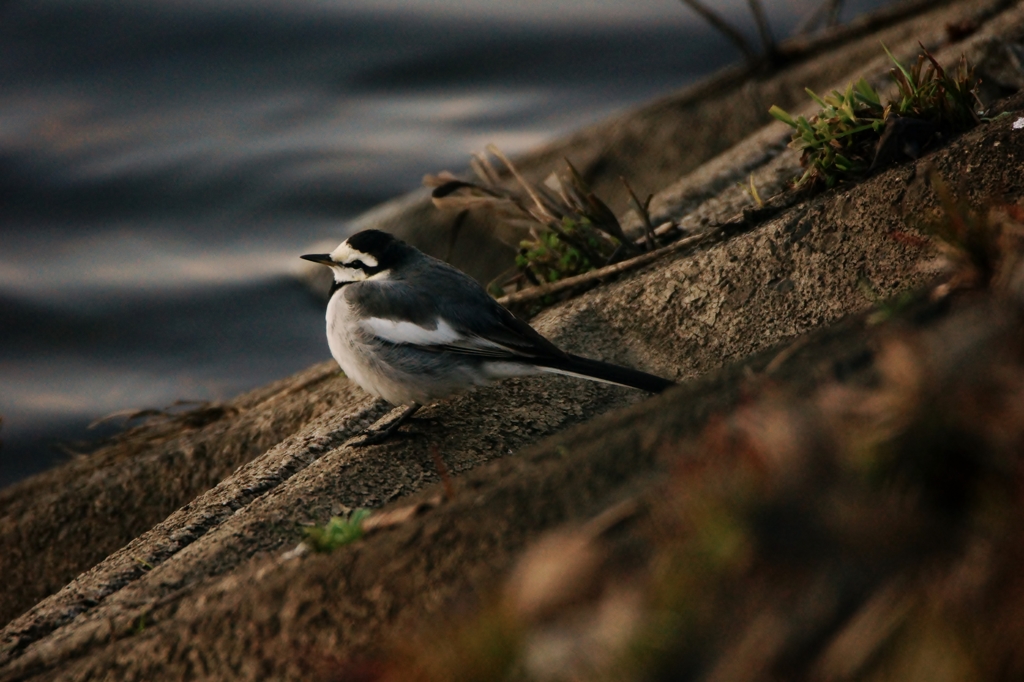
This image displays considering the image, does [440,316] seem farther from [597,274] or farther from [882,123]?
[882,123]

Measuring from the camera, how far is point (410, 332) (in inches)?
176

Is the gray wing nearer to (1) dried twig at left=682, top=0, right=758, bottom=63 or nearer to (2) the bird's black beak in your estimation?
(2) the bird's black beak

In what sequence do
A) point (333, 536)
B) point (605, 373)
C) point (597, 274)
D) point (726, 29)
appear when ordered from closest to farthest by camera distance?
point (333, 536) → point (605, 373) → point (597, 274) → point (726, 29)

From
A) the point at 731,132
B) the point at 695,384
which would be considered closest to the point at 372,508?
the point at 695,384

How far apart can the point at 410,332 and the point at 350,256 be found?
Result: 0.76m

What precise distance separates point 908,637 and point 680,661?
0.36 m

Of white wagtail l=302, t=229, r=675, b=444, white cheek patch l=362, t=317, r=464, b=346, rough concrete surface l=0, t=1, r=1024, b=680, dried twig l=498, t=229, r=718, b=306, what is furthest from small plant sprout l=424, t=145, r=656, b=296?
white cheek patch l=362, t=317, r=464, b=346

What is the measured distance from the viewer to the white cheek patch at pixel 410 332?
4.41 metres

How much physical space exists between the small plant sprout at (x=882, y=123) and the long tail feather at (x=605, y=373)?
45.9 inches

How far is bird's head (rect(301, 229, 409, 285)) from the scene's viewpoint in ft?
16.1

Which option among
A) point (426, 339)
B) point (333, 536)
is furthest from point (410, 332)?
point (333, 536)

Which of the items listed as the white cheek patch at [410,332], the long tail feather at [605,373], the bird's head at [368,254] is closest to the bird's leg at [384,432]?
the white cheek patch at [410,332]

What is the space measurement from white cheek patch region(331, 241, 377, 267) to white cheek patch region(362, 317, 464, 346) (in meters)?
0.51

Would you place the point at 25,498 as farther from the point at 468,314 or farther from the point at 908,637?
the point at 908,637
